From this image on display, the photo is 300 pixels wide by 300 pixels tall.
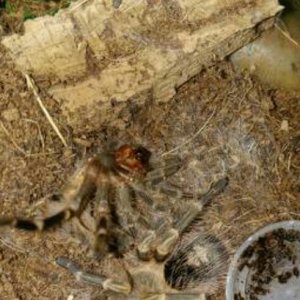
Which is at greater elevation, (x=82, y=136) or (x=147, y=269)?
(x=82, y=136)

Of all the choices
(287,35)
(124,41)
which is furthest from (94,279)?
(287,35)

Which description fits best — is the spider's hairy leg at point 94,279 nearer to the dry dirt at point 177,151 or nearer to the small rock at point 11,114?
the dry dirt at point 177,151

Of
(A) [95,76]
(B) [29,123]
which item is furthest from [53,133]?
(A) [95,76]

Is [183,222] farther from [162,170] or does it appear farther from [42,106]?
[42,106]

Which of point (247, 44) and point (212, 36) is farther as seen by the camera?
point (247, 44)

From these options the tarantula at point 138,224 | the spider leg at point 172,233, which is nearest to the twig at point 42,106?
the tarantula at point 138,224

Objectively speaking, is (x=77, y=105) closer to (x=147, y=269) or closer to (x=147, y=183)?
(x=147, y=183)
